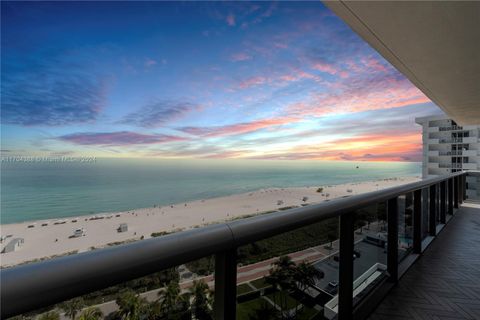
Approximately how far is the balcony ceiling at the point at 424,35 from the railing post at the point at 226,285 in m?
2.57

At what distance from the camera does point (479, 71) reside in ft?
12.2

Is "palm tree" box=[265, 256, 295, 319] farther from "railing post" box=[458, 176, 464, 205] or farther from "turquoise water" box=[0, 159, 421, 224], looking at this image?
"turquoise water" box=[0, 159, 421, 224]

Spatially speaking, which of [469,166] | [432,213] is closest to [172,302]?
[432,213]

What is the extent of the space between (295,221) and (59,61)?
32049 mm

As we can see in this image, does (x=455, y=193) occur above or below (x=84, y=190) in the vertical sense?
above

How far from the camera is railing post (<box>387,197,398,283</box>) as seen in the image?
237 centimetres

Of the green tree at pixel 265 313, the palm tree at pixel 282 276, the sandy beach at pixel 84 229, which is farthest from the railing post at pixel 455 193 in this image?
the sandy beach at pixel 84 229

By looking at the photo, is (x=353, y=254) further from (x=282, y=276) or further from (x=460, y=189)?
(x=460, y=189)

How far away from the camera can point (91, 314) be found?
65 cm

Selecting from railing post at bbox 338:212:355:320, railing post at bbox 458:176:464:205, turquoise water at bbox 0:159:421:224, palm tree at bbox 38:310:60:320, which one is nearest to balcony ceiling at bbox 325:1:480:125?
railing post at bbox 338:212:355:320

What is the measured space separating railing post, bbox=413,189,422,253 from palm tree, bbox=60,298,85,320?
12.1ft

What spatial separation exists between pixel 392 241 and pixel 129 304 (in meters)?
2.62

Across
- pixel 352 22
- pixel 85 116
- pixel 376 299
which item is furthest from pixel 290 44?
pixel 85 116

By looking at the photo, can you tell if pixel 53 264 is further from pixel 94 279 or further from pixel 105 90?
pixel 105 90
